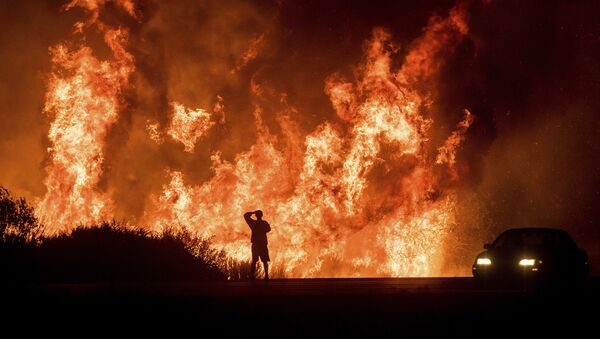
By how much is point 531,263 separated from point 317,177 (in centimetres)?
1466

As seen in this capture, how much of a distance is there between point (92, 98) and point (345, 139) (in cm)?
986

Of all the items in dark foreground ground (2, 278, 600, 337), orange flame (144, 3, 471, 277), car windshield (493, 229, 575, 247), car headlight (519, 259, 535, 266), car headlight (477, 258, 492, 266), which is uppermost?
orange flame (144, 3, 471, 277)

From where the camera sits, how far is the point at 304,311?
1191cm

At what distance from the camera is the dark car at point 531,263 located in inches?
669

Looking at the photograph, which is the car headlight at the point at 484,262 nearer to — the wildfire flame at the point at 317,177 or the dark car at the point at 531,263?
the dark car at the point at 531,263

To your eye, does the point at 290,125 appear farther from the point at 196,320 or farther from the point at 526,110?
the point at 196,320

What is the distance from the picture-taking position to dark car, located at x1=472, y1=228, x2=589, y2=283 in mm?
16984

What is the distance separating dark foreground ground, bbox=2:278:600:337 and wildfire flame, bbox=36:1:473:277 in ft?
46.5

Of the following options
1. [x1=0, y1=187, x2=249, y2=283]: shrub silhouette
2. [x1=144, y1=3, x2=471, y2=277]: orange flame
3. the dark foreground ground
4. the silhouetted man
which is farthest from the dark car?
[x1=144, y1=3, x2=471, y2=277]: orange flame

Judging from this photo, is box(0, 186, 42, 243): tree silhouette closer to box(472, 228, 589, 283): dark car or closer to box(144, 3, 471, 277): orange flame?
box(144, 3, 471, 277): orange flame

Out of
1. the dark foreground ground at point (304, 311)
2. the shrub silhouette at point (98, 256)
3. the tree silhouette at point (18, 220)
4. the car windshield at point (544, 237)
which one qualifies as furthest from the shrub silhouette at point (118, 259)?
the car windshield at point (544, 237)

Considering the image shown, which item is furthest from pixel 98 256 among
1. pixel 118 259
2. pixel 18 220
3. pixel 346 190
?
pixel 346 190

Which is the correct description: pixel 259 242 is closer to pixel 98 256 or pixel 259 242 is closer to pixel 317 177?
pixel 98 256

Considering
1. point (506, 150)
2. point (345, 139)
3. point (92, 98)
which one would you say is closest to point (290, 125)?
point (345, 139)
